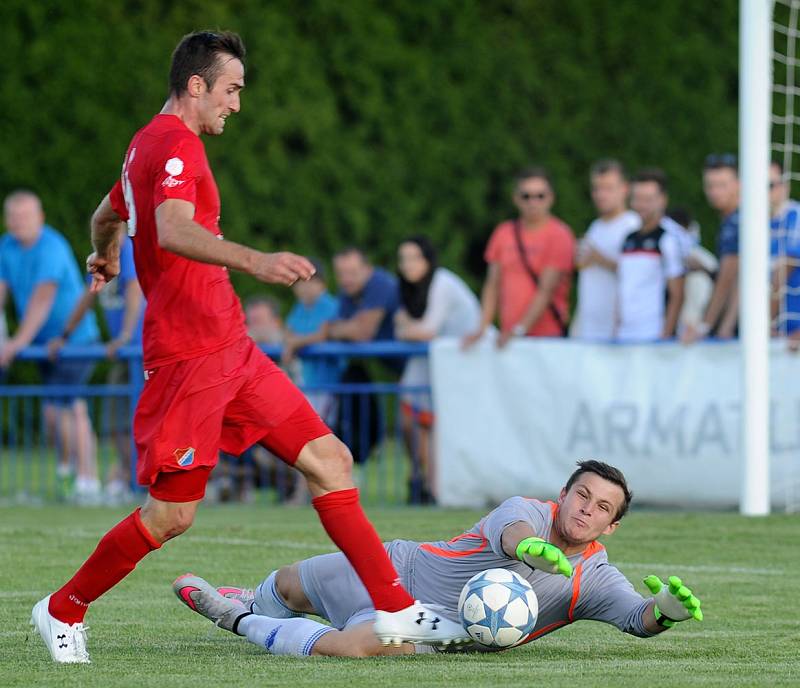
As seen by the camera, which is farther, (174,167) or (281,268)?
(174,167)

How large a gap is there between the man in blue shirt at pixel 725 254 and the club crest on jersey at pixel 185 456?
6497 millimetres

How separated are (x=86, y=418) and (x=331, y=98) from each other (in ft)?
22.9

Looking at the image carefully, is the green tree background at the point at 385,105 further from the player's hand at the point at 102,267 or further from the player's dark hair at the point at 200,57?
the player's dark hair at the point at 200,57

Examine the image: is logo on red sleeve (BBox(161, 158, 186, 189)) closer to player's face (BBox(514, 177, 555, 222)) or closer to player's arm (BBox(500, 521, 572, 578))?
player's arm (BBox(500, 521, 572, 578))

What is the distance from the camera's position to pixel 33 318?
1316 centimetres

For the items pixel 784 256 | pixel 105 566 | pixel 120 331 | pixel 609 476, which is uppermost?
pixel 784 256

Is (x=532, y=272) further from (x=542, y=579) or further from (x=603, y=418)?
(x=542, y=579)

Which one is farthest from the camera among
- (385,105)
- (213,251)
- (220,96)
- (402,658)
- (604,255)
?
(385,105)

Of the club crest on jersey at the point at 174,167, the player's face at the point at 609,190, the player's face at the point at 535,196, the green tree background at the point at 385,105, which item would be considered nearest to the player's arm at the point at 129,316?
the player's face at the point at 535,196

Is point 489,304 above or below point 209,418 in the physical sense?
above

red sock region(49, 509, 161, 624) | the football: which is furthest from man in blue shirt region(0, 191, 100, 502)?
the football

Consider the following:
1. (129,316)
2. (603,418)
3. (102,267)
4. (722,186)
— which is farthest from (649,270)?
(102,267)

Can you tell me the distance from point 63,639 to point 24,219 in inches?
312

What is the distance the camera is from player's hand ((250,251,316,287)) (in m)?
5.40
